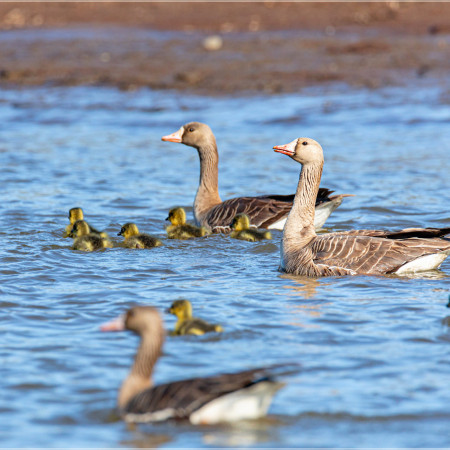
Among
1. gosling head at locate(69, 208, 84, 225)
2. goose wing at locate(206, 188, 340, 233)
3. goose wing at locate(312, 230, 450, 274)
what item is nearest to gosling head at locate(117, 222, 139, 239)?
gosling head at locate(69, 208, 84, 225)

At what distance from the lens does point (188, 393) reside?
5766 mm

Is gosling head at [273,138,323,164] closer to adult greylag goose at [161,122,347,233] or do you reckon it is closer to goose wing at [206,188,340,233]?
adult greylag goose at [161,122,347,233]

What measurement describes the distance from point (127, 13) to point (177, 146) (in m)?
16.9

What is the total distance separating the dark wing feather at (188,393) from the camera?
5.61 meters

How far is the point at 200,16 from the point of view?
33406 mm

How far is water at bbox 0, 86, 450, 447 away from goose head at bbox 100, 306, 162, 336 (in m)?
0.62

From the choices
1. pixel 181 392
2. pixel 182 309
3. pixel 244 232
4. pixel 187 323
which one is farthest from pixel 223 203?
pixel 181 392

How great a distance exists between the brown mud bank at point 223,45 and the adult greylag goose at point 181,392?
1834cm

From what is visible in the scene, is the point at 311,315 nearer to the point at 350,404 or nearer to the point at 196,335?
the point at 196,335

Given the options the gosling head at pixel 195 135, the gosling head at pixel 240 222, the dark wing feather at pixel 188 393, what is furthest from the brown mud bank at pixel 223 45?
the dark wing feather at pixel 188 393

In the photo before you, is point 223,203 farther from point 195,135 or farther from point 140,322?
point 140,322

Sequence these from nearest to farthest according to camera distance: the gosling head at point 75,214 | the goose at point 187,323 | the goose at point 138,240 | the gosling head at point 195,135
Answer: the goose at point 187,323 < the goose at point 138,240 < the gosling head at point 75,214 < the gosling head at point 195,135

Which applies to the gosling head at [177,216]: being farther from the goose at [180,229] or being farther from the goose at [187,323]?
the goose at [187,323]

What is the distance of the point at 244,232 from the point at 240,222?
0.61 feet
